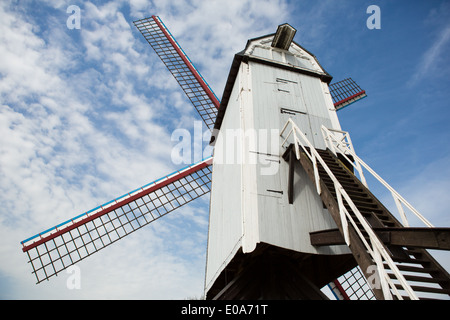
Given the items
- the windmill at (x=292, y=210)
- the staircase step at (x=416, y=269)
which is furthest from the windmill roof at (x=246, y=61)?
the staircase step at (x=416, y=269)

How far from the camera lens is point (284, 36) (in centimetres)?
1037

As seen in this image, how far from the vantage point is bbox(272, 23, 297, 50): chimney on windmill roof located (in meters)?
10.2

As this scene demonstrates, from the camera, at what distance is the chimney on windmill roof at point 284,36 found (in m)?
10.2

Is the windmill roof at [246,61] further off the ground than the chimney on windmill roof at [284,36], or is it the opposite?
the chimney on windmill roof at [284,36]

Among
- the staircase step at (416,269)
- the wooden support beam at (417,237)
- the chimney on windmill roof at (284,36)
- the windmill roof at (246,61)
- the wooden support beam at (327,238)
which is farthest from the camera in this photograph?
the chimney on windmill roof at (284,36)

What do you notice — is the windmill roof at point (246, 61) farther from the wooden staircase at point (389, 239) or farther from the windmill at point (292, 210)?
the wooden staircase at point (389, 239)

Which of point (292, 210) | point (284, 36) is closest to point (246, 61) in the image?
point (284, 36)

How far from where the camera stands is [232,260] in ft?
20.3

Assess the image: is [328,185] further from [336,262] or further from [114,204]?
[114,204]

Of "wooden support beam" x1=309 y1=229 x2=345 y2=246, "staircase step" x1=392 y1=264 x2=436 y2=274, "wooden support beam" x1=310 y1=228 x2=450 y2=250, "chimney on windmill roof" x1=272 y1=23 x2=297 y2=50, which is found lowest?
"staircase step" x1=392 y1=264 x2=436 y2=274

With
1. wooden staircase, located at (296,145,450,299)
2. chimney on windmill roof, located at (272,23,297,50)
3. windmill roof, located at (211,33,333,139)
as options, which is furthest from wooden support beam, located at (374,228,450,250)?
chimney on windmill roof, located at (272,23,297,50)

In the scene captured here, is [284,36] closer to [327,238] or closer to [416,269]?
[327,238]

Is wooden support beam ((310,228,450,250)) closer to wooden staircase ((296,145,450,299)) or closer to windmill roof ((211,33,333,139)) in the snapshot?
wooden staircase ((296,145,450,299))
